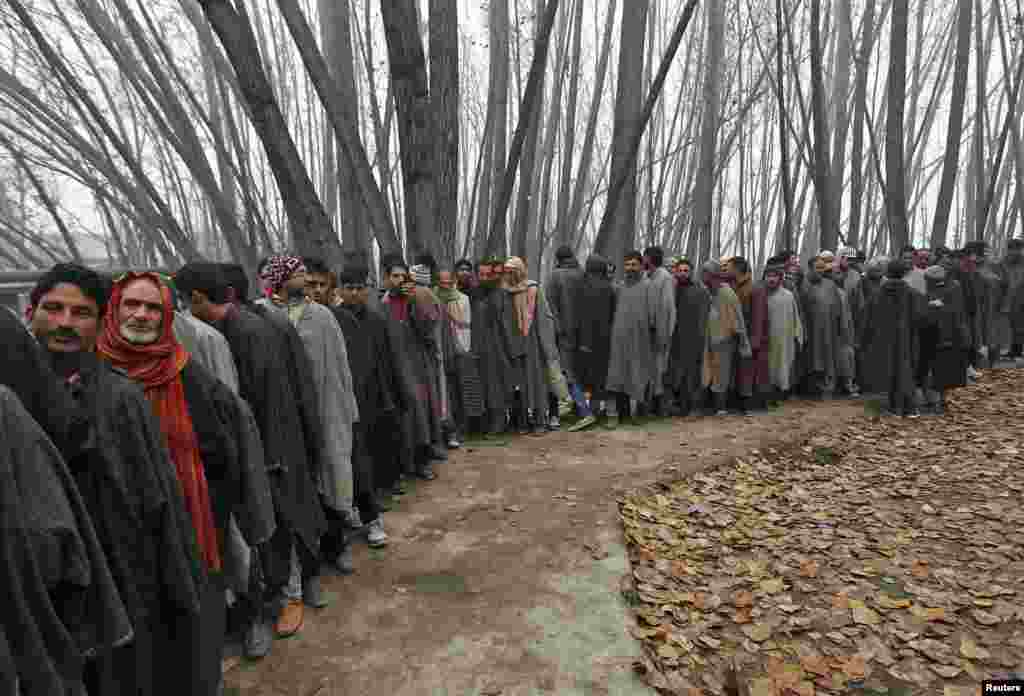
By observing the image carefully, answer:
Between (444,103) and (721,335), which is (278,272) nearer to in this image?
(444,103)

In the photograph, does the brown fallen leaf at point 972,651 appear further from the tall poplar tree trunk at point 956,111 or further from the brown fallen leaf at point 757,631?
the tall poplar tree trunk at point 956,111

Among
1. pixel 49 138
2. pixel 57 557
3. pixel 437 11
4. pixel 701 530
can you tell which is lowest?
pixel 701 530

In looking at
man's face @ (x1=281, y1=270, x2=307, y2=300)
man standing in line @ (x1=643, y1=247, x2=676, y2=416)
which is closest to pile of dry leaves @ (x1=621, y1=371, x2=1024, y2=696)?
man standing in line @ (x1=643, y1=247, x2=676, y2=416)

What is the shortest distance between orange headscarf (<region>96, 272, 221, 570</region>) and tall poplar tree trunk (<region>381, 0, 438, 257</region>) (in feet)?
10.2

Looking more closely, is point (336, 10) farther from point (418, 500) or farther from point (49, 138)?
point (418, 500)

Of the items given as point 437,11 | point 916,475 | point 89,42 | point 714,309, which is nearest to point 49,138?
point 89,42

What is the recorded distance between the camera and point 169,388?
1883 mm

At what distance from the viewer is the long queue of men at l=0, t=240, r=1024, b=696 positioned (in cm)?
139

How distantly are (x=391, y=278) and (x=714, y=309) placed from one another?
12.0ft

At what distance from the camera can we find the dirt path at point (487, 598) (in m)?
2.26

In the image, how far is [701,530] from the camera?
3.66 metres

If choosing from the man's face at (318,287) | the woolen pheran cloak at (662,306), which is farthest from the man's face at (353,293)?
the woolen pheran cloak at (662,306)

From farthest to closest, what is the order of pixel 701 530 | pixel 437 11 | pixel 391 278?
1. pixel 437 11
2. pixel 391 278
3. pixel 701 530

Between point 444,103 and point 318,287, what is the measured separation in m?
2.59
